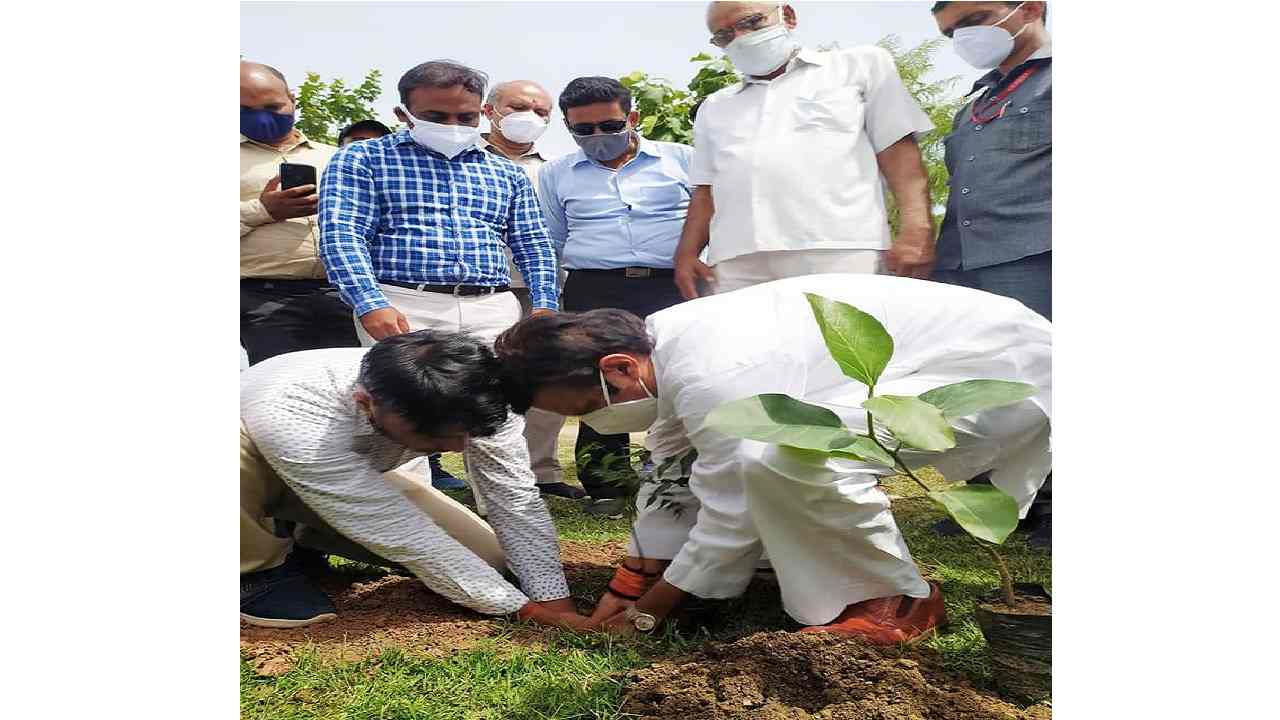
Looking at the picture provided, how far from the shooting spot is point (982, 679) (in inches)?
82.8

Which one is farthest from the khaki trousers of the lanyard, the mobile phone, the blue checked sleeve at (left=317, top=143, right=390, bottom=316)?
the lanyard

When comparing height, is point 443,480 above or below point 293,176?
below

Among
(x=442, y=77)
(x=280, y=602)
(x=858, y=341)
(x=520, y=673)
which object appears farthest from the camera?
(x=442, y=77)

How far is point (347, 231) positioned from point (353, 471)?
27.0 inches

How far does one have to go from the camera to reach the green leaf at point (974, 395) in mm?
2066

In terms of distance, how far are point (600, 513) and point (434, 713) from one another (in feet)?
3.84

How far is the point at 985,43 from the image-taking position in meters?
2.65

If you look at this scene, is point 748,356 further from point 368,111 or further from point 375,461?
point 368,111

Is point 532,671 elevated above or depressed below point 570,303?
below

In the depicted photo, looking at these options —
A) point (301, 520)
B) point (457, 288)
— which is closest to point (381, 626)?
point (301, 520)

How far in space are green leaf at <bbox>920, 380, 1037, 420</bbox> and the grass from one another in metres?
0.56

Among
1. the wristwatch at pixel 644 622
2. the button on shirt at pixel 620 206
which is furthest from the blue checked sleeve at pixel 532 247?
the wristwatch at pixel 644 622

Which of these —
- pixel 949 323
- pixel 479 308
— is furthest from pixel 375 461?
pixel 949 323

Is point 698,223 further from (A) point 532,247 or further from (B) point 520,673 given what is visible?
(B) point 520,673
